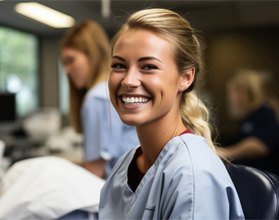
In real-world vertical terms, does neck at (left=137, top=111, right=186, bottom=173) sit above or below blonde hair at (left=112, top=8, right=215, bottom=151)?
below

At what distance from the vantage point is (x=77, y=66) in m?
1.69

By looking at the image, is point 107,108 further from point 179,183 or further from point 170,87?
point 179,183

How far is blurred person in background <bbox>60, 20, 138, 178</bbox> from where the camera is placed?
60.7 inches

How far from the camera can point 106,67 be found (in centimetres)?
168

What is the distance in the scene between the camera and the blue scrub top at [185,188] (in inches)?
30.4

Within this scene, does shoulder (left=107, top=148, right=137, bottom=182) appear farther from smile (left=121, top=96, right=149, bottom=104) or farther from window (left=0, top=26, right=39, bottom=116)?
window (left=0, top=26, right=39, bottom=116)

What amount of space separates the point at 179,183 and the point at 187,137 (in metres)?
0.13

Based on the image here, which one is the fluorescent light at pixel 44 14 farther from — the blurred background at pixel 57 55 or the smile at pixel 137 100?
the smile at pixel 137 100

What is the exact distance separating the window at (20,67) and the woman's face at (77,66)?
1.31 metres

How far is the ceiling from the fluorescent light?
46mm

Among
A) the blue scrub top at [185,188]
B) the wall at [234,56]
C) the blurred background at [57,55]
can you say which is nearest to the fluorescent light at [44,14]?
the blurred background at [57,55]

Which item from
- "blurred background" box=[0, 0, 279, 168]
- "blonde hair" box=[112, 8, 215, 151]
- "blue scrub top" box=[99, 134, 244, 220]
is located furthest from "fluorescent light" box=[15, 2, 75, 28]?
"blue scrub top" box=[99, 134, 244, 220]

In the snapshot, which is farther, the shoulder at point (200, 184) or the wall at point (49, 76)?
the wall at point (49, 76)

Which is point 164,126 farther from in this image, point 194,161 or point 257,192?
point 257,192
